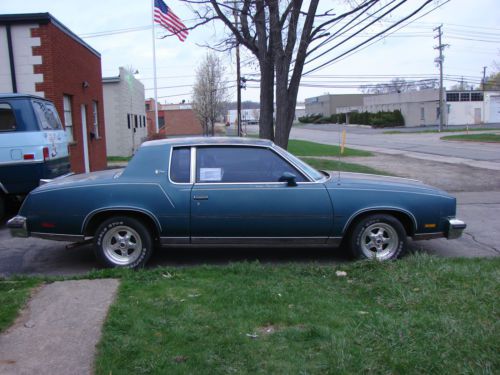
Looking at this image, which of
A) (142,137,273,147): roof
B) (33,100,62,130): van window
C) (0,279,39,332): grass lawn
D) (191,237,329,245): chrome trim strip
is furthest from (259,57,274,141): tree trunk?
(0,279,39,332): grass lawn

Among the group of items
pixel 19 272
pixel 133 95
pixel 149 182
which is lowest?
pixel 19 272

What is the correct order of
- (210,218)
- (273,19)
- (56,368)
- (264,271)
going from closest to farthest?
(56,368) < (264,271) < (210,218) < (273,19)

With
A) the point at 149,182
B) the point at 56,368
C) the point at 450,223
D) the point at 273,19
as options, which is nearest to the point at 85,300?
the point at 56,368

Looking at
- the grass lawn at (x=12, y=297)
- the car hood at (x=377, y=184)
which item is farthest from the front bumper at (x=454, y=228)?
the grass lawn at (x=12, y=297)

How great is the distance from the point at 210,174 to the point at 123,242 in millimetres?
1265

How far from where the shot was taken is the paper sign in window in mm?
5973

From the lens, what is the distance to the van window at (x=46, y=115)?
343 inches

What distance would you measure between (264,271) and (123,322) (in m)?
1.78

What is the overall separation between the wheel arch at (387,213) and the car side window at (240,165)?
2.43ft

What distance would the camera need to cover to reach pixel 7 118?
8383 mm

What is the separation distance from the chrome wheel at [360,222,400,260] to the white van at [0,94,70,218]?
17.7ft

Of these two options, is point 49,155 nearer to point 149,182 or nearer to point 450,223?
point 149,182

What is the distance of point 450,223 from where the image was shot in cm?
600

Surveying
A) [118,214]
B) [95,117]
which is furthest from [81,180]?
[95,117]
